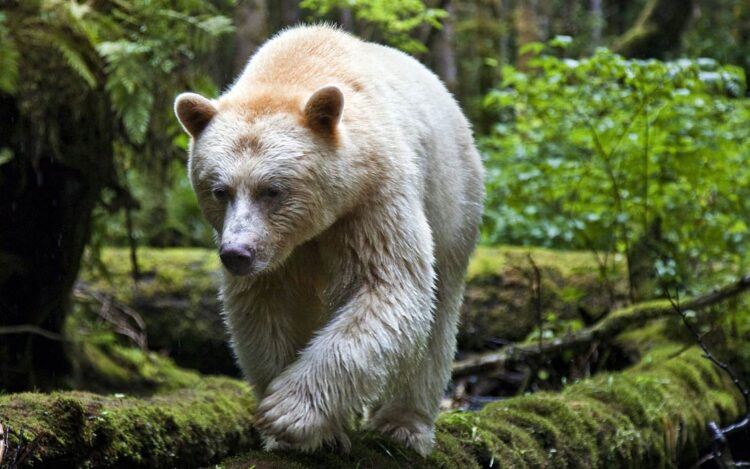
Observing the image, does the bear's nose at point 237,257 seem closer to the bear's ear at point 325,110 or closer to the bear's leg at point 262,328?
the bear's leg at point 262,328

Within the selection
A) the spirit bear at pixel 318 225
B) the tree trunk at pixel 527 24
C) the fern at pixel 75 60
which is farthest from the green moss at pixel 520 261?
the tree trunk at pixel 527 24

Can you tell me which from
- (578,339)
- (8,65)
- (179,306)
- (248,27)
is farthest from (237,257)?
(248,27)

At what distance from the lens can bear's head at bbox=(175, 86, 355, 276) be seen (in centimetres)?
404

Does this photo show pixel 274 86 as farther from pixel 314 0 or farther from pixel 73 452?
pixel 314 0

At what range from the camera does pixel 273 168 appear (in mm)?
4066

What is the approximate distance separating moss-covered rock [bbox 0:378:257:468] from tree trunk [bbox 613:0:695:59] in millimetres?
13267

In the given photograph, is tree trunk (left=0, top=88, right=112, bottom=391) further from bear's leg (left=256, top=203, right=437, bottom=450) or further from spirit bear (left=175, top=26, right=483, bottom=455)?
bear's leg (left=256, top=203, right=437, bottom=450)

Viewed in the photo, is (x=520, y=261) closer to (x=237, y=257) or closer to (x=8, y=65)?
(x=8, y=65)

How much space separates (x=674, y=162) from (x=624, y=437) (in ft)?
12.9

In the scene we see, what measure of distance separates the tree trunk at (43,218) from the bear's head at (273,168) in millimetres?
2976

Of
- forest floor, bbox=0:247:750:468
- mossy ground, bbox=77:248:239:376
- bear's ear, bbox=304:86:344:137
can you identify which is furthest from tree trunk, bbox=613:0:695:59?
bear's ear, bbox=304:86:344:137

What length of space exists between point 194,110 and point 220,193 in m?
0.50

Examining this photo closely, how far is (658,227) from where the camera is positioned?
30.7ft

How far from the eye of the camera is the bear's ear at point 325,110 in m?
4.07
